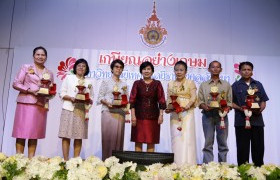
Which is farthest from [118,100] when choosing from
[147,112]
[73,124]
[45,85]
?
[45,85]

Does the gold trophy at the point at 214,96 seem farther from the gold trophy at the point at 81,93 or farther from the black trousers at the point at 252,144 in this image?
the gold trophy at the point at 81,93

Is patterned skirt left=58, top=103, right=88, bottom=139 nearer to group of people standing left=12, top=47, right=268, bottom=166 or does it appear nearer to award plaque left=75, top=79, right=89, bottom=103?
group of people standing left=12, top=47, right=268, bottom=166

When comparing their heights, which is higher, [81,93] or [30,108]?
[81,93]

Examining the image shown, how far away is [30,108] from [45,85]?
0.33m

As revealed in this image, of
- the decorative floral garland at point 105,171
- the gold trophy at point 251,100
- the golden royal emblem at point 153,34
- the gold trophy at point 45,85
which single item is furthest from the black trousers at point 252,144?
the golden royal emblem at point 153,34

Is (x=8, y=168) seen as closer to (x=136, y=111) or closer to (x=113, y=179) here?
(x=113, y=179)

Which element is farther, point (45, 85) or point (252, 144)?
point (252, 144)

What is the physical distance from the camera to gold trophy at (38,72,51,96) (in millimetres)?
3449

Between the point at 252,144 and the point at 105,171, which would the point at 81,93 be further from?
the point at 105,171

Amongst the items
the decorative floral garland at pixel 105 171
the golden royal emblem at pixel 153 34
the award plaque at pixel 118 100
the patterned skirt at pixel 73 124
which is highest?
the golden royal emblem at pixel 153 34

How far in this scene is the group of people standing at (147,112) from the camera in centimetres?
355

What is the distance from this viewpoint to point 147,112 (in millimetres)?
3723

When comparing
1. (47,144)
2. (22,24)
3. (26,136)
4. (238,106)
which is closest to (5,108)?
(47,144)

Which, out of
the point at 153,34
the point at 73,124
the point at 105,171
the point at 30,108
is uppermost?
the point at 153,34
